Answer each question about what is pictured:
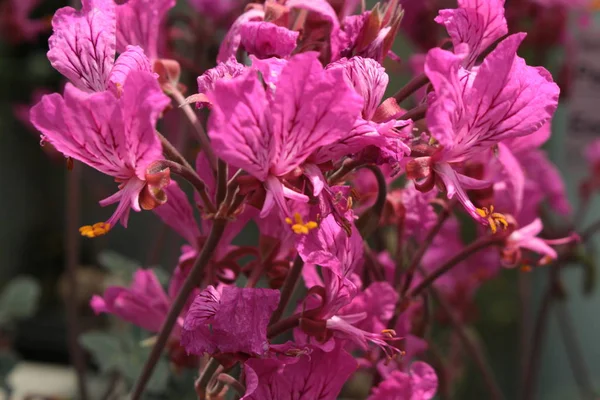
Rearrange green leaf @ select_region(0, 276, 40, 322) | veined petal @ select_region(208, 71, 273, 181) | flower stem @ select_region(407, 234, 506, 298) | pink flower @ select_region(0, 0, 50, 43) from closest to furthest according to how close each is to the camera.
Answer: veined petal @ select_region(208, 71, 273, 181)
flower stem @ select_region(407, 234, 506, 298)
green leaf @ select_region(0, 276, 40, 322)
pink flower @ select_region(0, 0, 50, 43)

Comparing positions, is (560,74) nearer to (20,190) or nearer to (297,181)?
(297,181)

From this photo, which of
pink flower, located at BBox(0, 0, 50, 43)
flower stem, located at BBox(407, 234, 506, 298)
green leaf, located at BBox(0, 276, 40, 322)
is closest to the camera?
flower stem, located at BBox(407, 234, 506, 298)

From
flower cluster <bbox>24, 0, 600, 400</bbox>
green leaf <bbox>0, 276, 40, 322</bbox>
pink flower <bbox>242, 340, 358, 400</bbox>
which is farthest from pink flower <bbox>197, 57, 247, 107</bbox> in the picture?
green leaf <bbox>0, 276, 40, 322</bbox>

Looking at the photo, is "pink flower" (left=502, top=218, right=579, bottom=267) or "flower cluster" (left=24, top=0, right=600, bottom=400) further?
"pink flower" (left=502, top=218, right=579, bottom=267)

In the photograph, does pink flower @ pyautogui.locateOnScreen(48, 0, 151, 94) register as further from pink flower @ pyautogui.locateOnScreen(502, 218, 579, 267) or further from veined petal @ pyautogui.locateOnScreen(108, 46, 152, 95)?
pink flower @ pyautogui.locateOnScreen(502, 218, 579, 267)

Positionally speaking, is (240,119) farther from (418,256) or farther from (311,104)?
(418,256)

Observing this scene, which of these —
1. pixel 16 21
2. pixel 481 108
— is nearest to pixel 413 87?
pixel 481 108
